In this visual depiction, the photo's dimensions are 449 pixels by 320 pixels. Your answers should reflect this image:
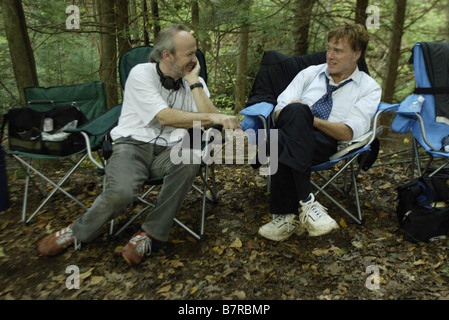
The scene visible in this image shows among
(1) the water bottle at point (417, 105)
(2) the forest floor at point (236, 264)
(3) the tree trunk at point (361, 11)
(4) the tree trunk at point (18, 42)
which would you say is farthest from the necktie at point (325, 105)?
(4) the tree trunk at point (18, 42)

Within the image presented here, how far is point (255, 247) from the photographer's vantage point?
219cm

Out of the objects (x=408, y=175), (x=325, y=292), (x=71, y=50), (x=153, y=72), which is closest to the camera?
(x=325, y=292)

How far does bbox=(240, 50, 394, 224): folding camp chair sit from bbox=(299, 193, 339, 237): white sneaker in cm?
19

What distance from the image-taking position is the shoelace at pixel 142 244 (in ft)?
6.58

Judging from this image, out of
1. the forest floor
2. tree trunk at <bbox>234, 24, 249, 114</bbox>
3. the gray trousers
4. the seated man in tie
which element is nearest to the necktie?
the seated man in tie

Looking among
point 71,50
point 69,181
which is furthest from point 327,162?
point 71,50

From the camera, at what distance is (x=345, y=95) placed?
2443mm

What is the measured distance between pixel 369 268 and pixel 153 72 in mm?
1831

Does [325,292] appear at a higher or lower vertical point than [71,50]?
lower

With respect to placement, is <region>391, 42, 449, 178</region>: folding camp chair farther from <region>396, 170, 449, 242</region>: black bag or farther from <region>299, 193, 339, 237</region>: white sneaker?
<region>299, 193, 339, 237</region>: white sneaker

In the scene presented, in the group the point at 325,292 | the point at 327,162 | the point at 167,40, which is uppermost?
the point at 167,40

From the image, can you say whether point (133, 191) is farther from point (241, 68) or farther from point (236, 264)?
point (241, 68)

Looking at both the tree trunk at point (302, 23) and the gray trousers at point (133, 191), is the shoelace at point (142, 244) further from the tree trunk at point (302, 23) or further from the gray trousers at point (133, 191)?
the tree trunk at point (302, 23)

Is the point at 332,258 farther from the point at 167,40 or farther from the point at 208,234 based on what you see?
the point at 167,40
